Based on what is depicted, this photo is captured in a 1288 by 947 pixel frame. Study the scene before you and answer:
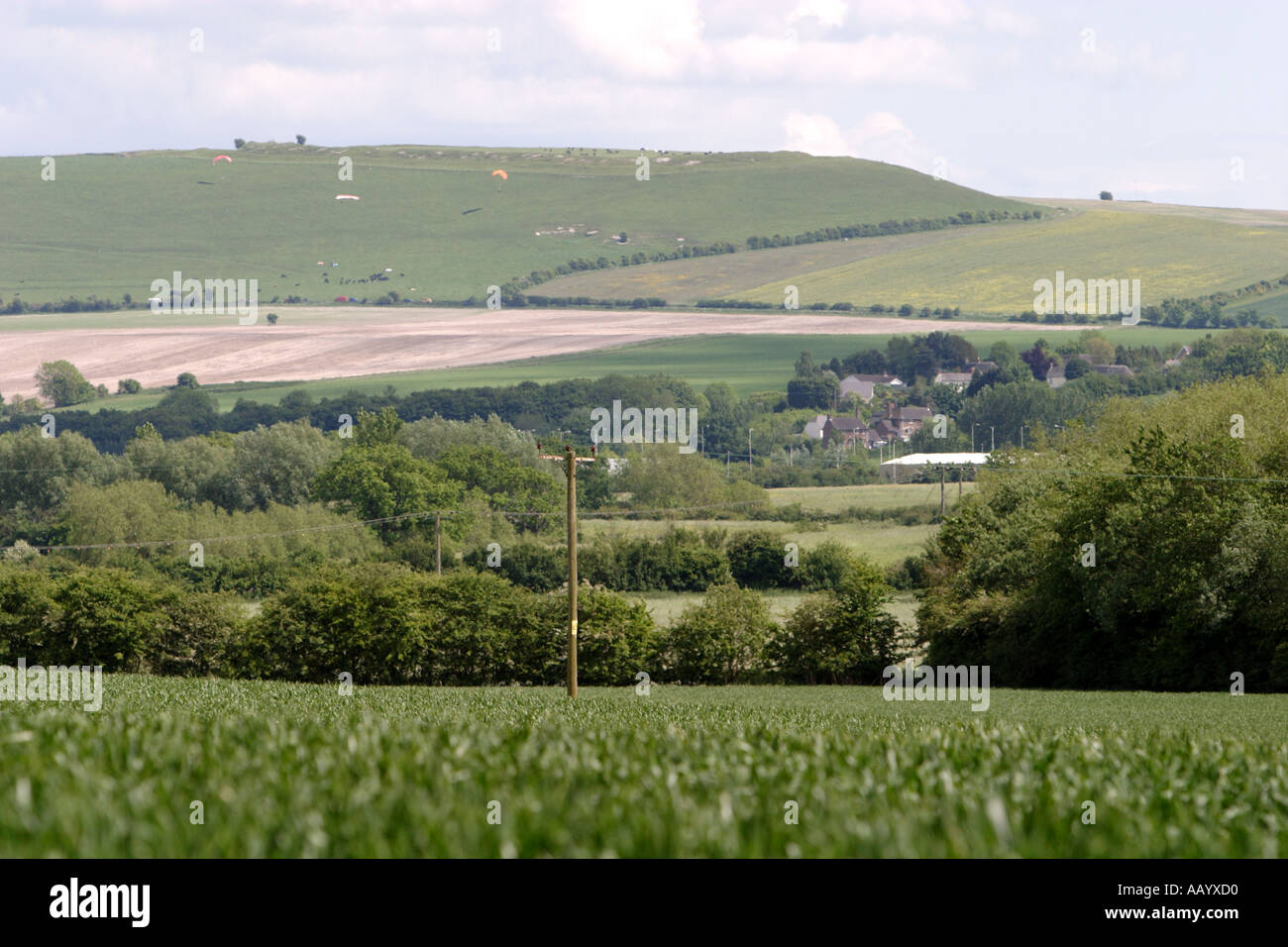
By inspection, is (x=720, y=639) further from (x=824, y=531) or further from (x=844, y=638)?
(x=824, y=531)

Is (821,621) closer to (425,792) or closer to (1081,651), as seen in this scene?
(1081,651)

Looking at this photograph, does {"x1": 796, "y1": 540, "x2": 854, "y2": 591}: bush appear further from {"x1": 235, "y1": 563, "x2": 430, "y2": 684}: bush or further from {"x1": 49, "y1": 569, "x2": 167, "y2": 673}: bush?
{"x1": 49, "y1": 569, "x2": 167, "y2": 673}: bush

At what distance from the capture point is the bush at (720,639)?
3155 inches

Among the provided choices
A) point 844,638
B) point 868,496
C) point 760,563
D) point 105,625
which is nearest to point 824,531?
point 760,563

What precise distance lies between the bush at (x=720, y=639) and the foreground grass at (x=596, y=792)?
6497cm

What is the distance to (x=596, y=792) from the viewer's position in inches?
397

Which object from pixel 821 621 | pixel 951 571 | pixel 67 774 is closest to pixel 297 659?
pixel 821 621

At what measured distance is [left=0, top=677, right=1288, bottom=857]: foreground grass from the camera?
8.48 metres

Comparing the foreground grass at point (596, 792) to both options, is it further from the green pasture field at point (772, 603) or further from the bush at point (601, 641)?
the green pasture field at point (772, 603)

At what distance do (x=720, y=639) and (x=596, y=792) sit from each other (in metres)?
70.7

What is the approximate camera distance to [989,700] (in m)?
59.0

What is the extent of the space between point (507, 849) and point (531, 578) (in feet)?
363

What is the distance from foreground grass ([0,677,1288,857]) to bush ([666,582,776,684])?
64972 mm

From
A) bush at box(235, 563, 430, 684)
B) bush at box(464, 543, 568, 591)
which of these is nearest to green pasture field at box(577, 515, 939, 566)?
bush at box(464, 543, 568, 591)
